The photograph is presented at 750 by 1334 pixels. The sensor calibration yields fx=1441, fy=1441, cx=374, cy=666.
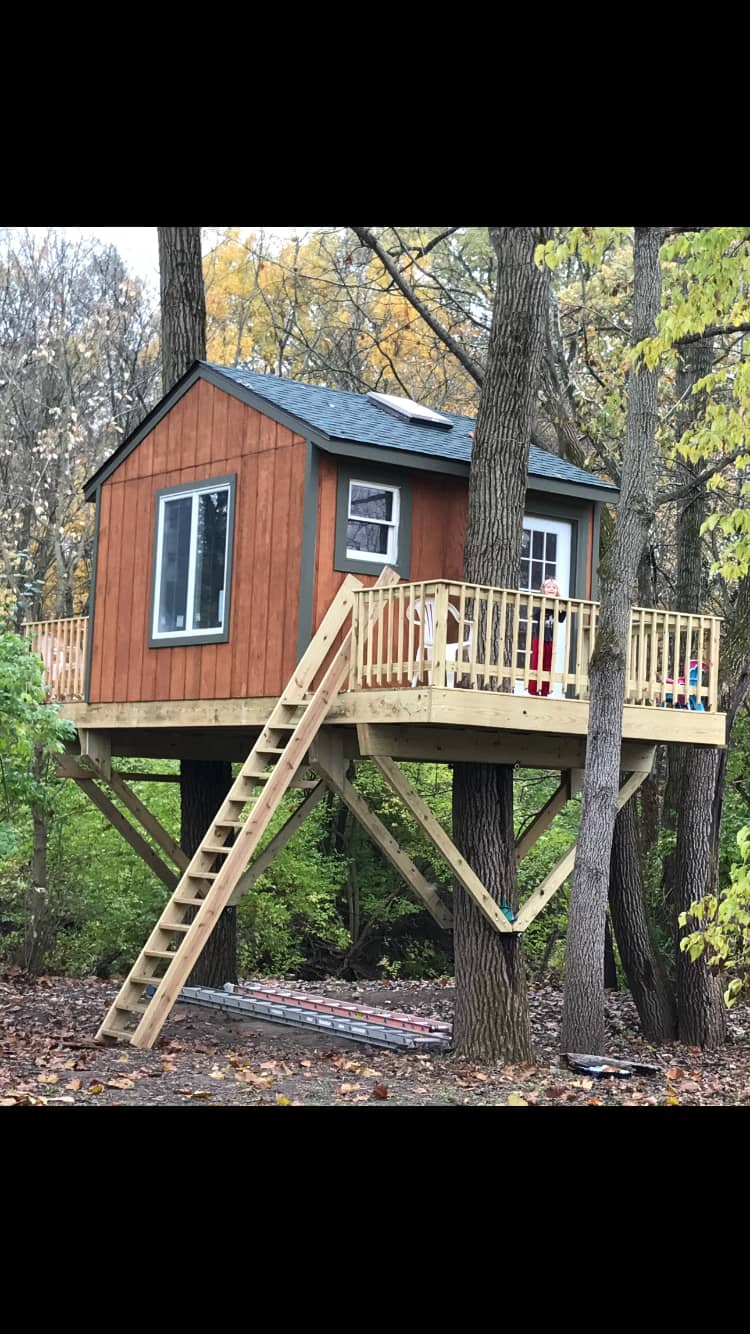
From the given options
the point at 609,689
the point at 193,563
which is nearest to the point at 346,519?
the point at 193,563

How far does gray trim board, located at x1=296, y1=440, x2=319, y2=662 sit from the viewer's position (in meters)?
11.7

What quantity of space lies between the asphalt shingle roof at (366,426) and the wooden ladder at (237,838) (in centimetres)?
136

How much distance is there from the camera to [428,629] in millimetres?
11602

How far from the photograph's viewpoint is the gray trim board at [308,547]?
11.7m

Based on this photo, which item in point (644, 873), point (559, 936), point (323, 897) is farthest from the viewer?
point (559, 936)

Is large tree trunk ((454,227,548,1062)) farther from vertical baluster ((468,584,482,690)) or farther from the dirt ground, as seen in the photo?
vertical baluster ((468,584,482,690))

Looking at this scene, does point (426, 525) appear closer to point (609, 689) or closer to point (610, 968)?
point (609, 689)

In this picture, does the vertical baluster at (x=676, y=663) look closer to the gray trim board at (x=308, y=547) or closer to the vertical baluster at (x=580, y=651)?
the vertical baluster at (x=580, y=651)

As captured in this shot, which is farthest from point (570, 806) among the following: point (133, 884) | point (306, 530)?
point (306, 530)

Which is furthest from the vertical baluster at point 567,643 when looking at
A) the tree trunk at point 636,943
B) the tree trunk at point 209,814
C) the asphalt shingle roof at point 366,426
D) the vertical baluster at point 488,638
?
the tree trunk at point 209,814
